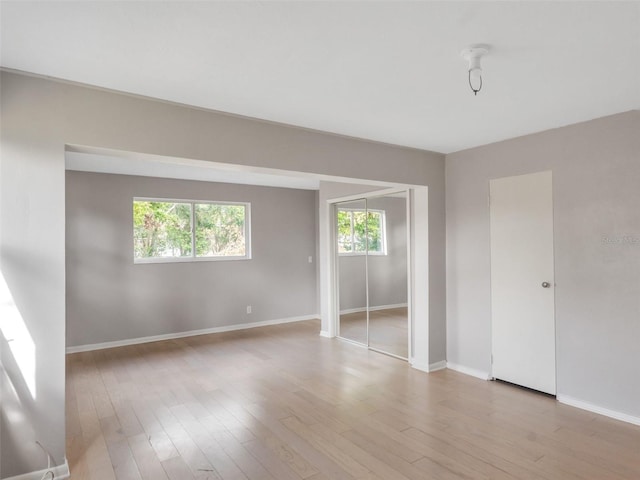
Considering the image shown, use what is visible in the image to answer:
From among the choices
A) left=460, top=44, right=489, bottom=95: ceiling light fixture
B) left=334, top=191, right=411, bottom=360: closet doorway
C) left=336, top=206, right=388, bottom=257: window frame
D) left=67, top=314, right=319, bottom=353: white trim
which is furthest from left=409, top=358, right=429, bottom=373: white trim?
left=460, top=44, right=489, bottom=95: ceiling light fixture

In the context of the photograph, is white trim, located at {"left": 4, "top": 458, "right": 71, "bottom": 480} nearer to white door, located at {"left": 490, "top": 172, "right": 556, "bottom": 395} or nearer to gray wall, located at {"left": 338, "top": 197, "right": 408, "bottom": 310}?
gray wall, located at {"left": 338, "top": 197, "right": 408, "bottom": 310}

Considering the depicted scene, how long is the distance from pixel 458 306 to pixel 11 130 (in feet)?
13.7

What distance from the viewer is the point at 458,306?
13.9 ft

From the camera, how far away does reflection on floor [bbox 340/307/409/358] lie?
15.7 ft

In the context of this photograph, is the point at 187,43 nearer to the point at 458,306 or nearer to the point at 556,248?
the point at 556,248

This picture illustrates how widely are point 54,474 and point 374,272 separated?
12.7 ft

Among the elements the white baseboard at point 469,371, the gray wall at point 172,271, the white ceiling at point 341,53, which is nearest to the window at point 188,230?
the gray wall at point 172,271

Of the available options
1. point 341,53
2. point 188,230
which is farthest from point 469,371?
point 188,230

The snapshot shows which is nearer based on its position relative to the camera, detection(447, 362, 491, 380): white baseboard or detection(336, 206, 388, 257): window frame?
detection(447, 362, 491, 380): white baseboard

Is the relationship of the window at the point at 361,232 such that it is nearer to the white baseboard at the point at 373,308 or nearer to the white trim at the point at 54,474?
the white baseboard at the point at 373,308

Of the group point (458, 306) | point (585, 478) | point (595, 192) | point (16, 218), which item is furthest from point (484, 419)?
point (16, 218)

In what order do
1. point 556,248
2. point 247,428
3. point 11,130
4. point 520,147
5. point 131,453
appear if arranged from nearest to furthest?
1. point 11,130
2. point 131,453
3. point 247,428
4. point 556,248
5. point 520,147

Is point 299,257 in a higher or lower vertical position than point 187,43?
lower

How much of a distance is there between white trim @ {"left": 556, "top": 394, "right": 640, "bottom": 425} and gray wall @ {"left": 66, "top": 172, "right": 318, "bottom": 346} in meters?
4.44
